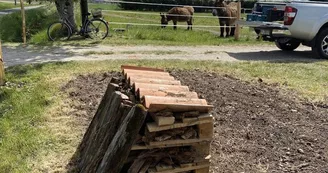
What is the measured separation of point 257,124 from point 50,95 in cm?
331

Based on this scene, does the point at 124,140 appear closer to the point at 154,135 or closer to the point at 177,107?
the point at 154,135

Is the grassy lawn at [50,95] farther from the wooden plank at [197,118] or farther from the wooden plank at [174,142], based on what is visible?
the wooden plank at [197,118]

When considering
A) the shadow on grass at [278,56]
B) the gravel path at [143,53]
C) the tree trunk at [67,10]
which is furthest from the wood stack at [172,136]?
the tree trunk at [67,10]

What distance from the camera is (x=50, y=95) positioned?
6.12 meters

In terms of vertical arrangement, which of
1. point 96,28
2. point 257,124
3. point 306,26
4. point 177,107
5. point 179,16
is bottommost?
point 257,124

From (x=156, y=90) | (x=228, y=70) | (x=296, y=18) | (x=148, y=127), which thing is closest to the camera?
(x=148, y=127)

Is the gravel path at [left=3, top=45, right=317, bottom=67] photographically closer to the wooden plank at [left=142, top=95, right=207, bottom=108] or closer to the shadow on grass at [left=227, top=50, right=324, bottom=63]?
the shadow on grass at [left=227, top=50, right=324, bottom=63]

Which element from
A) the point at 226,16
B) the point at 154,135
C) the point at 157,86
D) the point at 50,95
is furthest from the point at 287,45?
the point at 154,135

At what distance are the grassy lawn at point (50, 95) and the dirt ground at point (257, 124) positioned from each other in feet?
1.22

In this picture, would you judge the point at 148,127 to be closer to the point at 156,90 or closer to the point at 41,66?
the point at 156,90

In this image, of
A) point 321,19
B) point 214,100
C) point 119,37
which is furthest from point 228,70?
point 119,37

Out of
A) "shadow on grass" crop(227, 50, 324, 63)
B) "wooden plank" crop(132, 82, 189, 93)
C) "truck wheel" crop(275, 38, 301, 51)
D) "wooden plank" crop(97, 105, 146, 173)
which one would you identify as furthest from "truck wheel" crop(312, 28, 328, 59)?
"wooden plank" crop(97, 105, 146, 173)

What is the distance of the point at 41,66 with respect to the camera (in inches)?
A: 324

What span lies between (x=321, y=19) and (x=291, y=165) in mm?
6900
